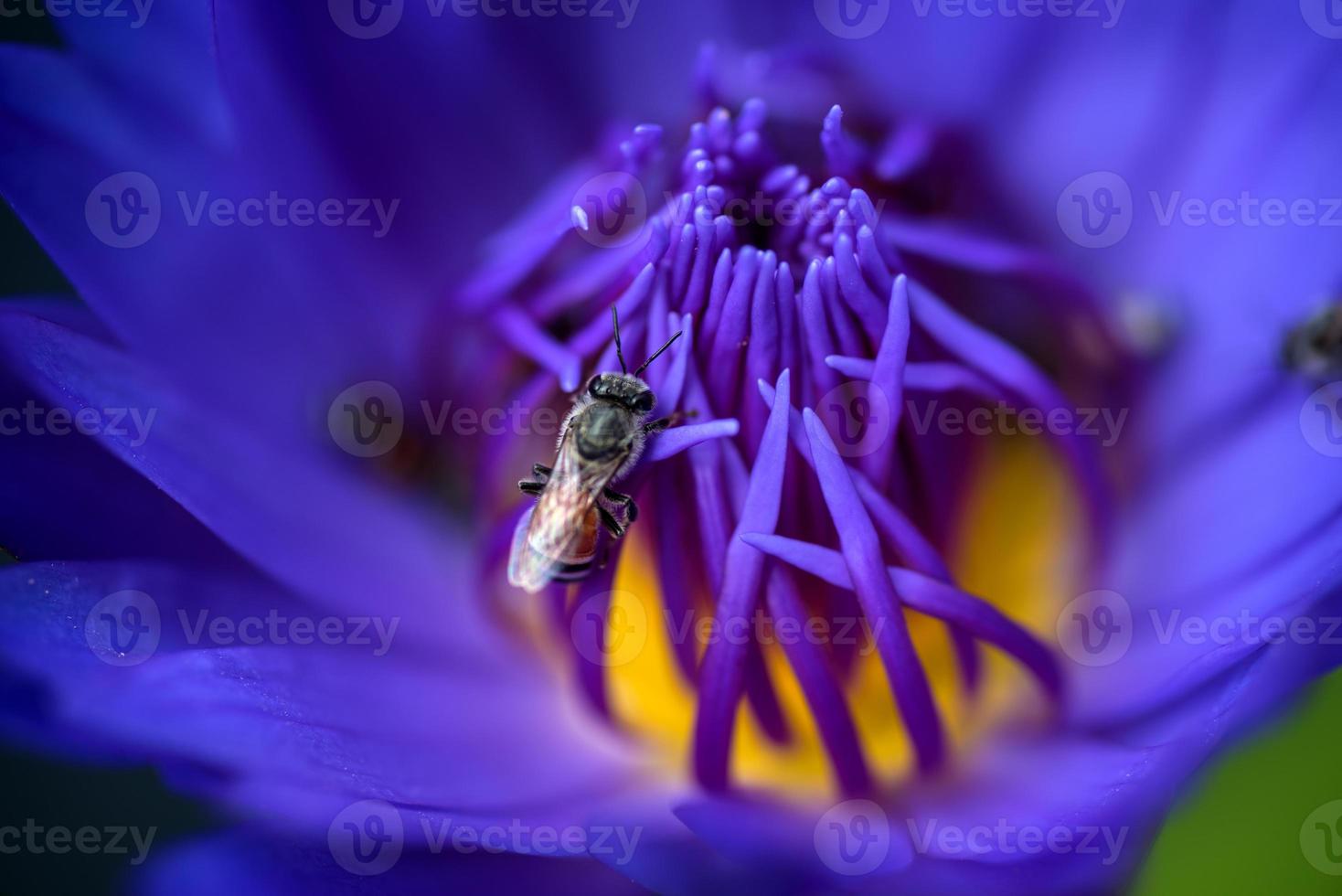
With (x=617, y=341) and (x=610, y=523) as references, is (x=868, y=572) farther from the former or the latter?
(x=617, y=341)

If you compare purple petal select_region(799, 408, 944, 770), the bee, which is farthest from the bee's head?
purple petal select_region(799, 408, 944, 770)

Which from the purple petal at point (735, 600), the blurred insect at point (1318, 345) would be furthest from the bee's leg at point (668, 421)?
the blurred insect at point (1318, 345)

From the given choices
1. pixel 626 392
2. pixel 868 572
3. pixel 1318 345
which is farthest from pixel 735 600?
pixel 1318 345

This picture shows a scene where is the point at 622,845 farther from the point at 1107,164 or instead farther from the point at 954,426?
the point at 1107,164

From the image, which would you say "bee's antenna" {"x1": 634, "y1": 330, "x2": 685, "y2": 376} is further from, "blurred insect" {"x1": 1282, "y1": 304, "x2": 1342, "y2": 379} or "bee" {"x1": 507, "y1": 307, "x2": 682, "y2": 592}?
"blurred insect" {"x1": 1282, "y1": 304, "x2": 1342, "y2": 379}

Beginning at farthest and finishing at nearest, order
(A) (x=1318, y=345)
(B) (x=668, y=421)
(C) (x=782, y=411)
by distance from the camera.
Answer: (A) (x=1318, y=345) < (B) (x=668, y=421) < (C) (x=782, y=411)

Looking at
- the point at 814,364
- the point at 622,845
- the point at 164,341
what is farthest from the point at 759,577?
the point at 164,341

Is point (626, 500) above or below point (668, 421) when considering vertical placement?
below
